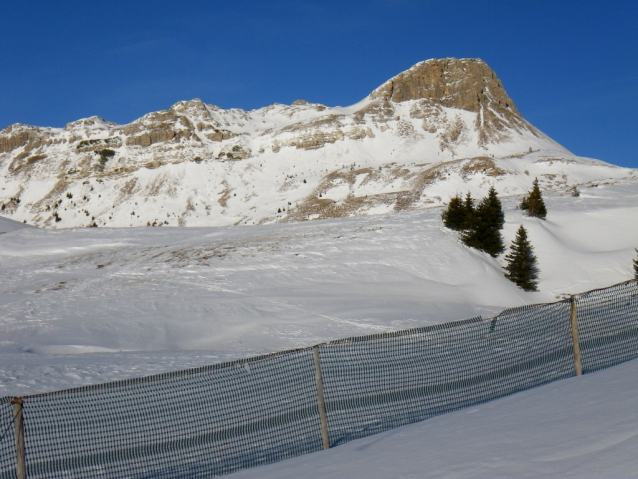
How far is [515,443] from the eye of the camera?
5.68 m

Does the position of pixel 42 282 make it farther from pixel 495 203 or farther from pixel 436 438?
pixel 436 438

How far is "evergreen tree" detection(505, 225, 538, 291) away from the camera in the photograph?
86.7ft

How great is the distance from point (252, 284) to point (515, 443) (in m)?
19.4

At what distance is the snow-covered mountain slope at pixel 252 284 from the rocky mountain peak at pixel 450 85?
105060 mm

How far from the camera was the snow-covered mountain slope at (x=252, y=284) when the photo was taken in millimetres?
17938

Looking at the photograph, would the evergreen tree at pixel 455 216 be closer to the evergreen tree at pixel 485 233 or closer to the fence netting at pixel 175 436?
the evergreen tree at pixel 485 233

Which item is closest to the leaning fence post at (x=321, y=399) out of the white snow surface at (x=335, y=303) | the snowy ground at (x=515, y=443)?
the snowy ground at (x=515, y=443)

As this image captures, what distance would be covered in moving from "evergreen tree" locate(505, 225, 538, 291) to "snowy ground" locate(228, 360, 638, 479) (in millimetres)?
18634

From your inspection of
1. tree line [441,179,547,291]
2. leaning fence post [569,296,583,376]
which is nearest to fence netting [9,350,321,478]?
leaning fence post [569,296,583,376]

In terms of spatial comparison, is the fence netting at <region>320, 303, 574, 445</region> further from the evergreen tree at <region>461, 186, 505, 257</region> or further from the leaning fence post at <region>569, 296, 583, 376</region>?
the evergreen tree at <region>461, 186, 505, 257</region>

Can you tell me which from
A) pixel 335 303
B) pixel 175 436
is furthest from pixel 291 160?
pixel 175 436

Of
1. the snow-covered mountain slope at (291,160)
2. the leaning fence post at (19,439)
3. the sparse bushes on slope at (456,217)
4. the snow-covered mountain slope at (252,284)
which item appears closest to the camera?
the leaning fence post at (19,439)

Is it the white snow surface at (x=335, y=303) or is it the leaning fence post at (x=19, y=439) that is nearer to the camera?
the white snow surface at (x=335, y=303)

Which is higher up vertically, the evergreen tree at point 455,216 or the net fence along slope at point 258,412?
the evergreen tree at point 455,216
